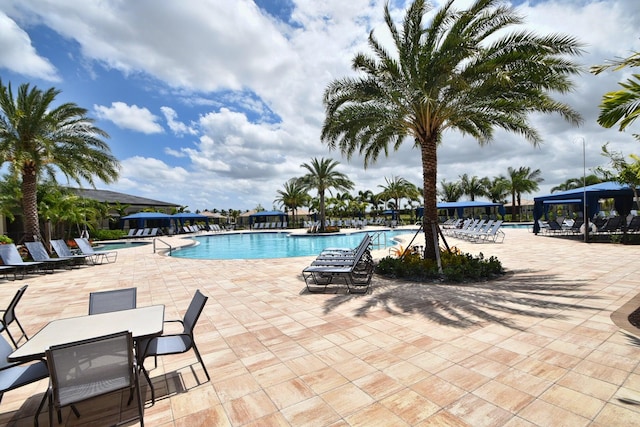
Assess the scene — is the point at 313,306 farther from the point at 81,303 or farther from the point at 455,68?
the point at 455,68

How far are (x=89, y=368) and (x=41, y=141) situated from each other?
12771mm

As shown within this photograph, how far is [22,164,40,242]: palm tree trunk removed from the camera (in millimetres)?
12133

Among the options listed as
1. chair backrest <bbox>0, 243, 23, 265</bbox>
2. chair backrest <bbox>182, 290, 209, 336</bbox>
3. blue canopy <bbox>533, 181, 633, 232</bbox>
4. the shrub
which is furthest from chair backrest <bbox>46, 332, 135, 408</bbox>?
blue canopy <bbox>533, 181, 633, 232</bbox>

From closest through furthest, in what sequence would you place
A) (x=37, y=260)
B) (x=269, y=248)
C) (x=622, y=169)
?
(x=37, y=260), (x=622, y=169), (x=269, y=248)

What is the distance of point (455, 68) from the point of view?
8.19m

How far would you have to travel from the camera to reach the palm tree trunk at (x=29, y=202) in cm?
1213

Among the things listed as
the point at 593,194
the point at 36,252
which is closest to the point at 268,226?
the point at 36,252

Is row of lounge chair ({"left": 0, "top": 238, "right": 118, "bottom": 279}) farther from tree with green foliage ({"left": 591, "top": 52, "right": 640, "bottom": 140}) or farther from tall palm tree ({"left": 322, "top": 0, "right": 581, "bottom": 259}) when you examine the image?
tree with green foliage ({"left": 591, "top": 52, "right": 640, "bottom": 140})

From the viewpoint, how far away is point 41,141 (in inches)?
441

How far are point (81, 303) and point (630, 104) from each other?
11368 millimetres

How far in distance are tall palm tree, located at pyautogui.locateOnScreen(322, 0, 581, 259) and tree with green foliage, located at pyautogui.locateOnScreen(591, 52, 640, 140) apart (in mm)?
1932

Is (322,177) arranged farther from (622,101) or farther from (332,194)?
(622,101)

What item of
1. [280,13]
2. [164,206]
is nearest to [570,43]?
[280,13]

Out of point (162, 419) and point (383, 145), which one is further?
point (383, 145)
